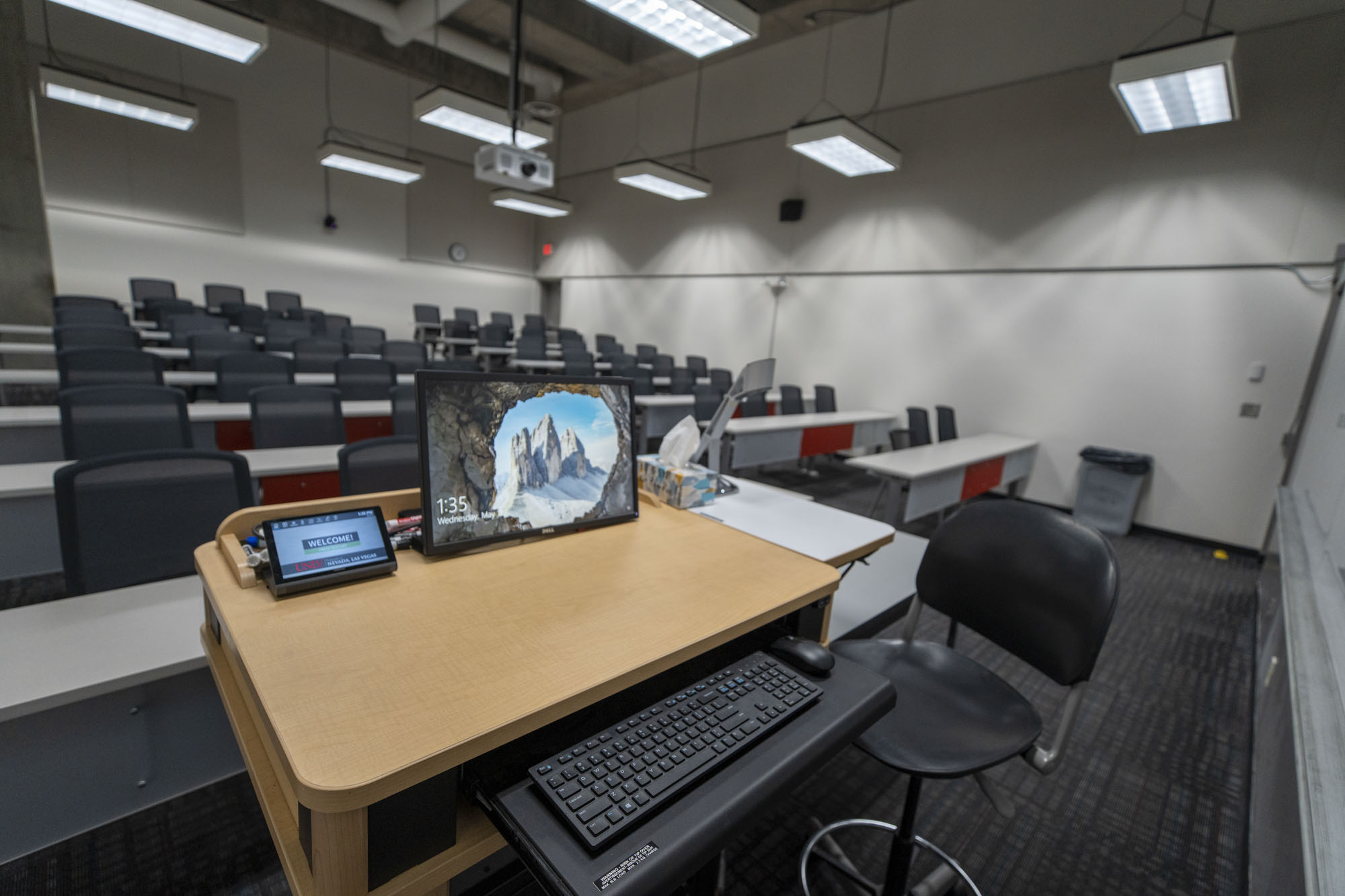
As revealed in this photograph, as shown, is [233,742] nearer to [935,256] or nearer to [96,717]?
[96,717]

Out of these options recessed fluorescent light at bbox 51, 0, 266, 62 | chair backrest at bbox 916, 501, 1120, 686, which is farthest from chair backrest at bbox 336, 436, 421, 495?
recessed fluorescent light at bbox 51, 0, 266, 62

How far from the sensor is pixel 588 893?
0.56 m

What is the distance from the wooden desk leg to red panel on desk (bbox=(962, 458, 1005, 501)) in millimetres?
4336

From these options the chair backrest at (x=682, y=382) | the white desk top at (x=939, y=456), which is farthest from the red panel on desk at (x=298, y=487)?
the chair backrest at (x=682, y=382)

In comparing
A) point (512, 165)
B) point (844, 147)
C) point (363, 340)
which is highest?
point (844, 147)

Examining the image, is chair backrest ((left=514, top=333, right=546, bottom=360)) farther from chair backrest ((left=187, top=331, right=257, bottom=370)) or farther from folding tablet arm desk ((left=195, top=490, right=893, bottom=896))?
folding tablet arm desk ((left=195, top=490, right=893, bottom=896))

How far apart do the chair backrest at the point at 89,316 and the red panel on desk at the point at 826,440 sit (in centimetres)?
638

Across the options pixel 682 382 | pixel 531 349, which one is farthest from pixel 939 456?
pixel 531 349

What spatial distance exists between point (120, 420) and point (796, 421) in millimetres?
4339

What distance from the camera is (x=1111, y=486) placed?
4879mm

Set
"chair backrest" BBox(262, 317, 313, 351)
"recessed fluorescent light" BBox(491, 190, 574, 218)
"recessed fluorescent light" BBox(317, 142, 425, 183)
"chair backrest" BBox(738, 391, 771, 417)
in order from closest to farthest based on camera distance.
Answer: "chair backrest" BBox(738, 391, 771, 417)
"chair backrest" BBox(262, 317, 313, 351)
"recessed fluorescent light" BBox(317, 142, 425, 183)
"recessed fluorescent light" BBox(491, 190, 574, 218)

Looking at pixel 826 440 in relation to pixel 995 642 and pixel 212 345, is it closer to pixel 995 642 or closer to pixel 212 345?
pixel 995 642

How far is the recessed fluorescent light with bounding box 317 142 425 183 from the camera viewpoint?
6.89m

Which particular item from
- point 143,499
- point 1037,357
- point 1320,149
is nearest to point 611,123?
point 1037,357
